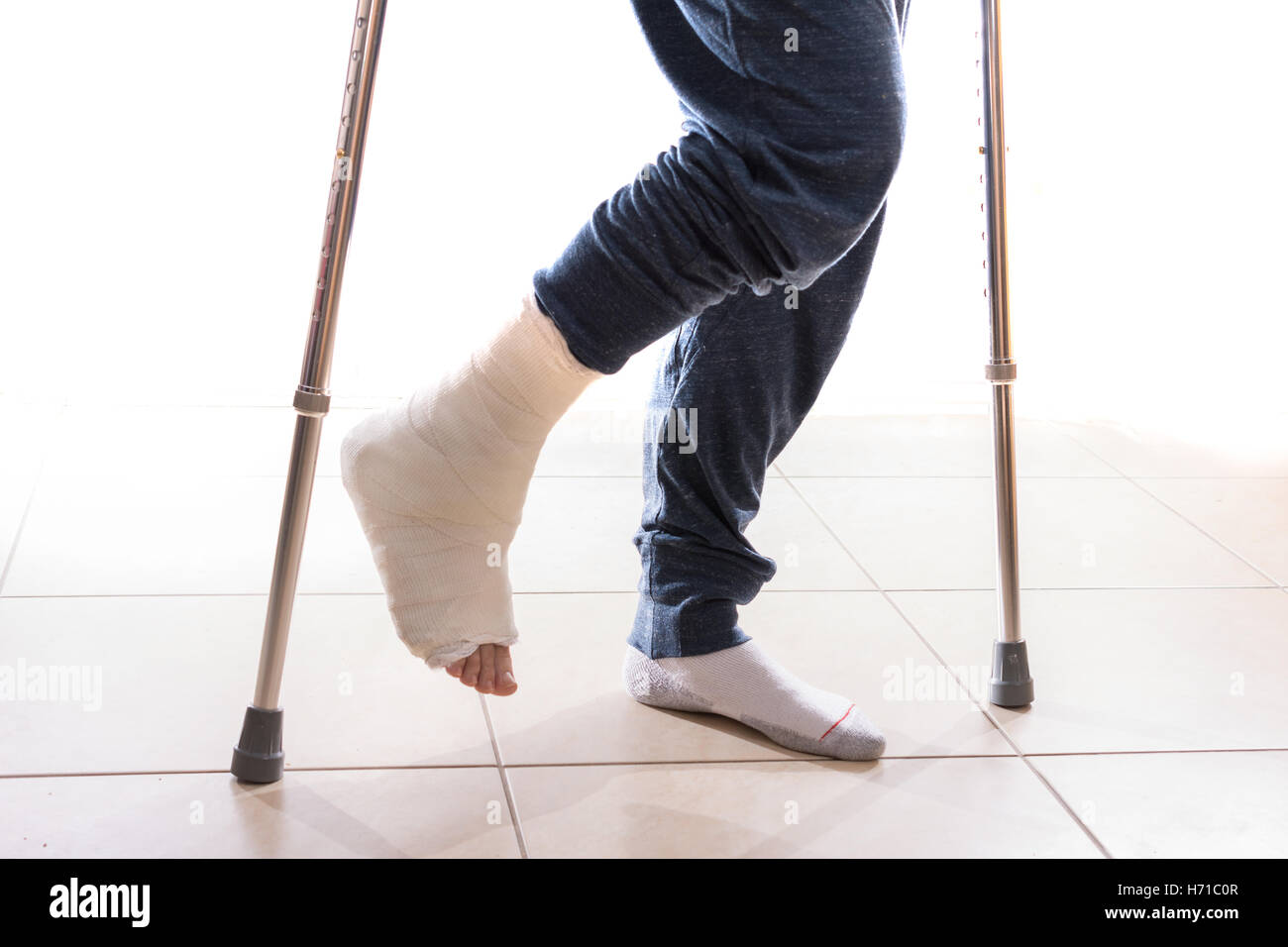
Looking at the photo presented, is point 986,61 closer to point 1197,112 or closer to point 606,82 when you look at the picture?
point 606,82

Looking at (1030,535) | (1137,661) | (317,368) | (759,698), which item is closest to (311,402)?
(317,368)

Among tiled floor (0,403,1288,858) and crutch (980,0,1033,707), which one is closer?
tiled floor (0,403,1288,858)

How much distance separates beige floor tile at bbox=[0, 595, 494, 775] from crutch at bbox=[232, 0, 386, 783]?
72 mm

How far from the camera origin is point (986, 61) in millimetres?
1023

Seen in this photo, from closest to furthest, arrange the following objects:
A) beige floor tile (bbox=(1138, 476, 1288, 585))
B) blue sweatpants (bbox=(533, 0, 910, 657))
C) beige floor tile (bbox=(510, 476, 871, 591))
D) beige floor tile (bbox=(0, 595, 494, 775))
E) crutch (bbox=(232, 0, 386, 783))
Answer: blue sweatpants (bbox=(533, 0, 910, 657)) < crutch (bbox=(232, 0, 386, 783)) < beige floor tile (bbox=(0, 595, 494, 775)) < beige floor tile (bbox=(510, 476, 871, 591)) < beige floor tile (bbox=(1138, 476, 1288, 585))

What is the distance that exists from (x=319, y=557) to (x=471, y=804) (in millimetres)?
547

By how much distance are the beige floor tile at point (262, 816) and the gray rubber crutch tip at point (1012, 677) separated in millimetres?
419

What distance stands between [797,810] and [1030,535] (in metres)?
0.74

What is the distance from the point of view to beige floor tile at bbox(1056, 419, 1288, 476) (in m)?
1.86

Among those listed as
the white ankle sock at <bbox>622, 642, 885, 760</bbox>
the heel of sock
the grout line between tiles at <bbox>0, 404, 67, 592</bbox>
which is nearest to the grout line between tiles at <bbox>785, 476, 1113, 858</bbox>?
the white ankle sock at <bbox>622, 642, 885, 760</bbox>

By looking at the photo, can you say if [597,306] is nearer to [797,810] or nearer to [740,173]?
[740,173]

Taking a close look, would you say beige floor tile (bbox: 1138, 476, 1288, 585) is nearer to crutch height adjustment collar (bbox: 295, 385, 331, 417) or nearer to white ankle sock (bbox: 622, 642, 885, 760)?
white ankle sock (bbox: 622, 642, 885, 760)

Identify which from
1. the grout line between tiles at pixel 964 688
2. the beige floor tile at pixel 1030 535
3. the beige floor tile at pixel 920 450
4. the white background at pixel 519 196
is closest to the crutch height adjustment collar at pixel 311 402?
the grout line between tiles at pixel 964 688

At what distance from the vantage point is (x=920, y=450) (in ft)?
6.34
